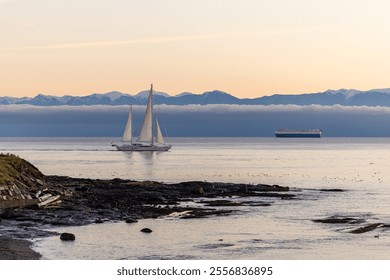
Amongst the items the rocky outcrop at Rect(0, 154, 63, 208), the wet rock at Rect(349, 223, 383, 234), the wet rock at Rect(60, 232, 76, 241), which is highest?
the rocky outcrop at Rect(0, 154, 63, 208)

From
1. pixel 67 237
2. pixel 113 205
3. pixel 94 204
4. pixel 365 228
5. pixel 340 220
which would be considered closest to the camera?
pixel 67 237

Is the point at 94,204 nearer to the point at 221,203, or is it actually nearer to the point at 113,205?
the point at 113,205

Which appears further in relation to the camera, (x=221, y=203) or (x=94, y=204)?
(x=221, y=203)

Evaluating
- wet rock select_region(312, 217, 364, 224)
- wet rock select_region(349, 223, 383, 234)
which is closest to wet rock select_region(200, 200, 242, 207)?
wet rock select_region(312, 217, 364, 224)

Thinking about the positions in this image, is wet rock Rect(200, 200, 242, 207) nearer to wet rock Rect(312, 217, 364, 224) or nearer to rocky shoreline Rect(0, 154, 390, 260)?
rocky shoreline Rect(0, 154, 390, 260)

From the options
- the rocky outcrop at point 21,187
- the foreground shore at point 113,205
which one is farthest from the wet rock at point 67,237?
the rocky outcrop at point 21,187

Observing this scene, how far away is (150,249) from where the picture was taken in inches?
1741

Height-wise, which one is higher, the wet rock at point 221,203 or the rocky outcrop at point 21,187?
the rocky outcrop at point 21,187

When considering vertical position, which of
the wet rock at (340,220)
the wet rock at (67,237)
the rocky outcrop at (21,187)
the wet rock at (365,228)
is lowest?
the wet rock at (340,220)

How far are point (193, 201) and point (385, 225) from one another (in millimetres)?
20896

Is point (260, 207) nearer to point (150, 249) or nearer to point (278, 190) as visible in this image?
point (278, 190)

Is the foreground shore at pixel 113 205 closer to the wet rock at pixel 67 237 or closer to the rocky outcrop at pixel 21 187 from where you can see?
the rocky outcrop at pixel 21 187

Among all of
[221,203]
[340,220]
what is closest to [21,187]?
[221,203]
